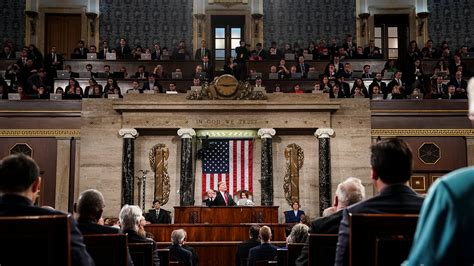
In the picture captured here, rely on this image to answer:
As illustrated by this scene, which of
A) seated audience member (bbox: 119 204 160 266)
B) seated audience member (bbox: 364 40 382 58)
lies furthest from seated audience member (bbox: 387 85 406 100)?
seated audience member (bbox: 119 204 160 266)

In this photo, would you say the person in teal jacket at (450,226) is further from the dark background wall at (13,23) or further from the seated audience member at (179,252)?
the dark background wall at (13,23)

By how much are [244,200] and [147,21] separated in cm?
947

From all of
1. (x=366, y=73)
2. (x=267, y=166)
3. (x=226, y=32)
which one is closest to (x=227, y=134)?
(x=267, y=166)

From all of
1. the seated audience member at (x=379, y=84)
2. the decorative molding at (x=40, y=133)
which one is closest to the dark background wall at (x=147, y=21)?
the decorative molding at (x=40, y=133)

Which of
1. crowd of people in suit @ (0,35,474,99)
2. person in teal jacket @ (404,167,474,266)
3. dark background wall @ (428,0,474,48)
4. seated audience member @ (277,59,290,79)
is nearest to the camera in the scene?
person in teal jacket @ (404,167,474,266)

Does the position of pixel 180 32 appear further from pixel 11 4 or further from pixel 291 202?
pixel 291 202

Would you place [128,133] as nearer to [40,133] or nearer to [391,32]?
[40,133]

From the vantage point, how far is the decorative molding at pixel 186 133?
590 inches

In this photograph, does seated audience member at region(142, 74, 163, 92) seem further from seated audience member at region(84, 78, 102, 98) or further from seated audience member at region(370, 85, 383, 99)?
seated audience member at region(370, 85, 383, 99)

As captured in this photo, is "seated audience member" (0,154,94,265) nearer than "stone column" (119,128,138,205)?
Yes

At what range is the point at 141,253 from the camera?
547cm

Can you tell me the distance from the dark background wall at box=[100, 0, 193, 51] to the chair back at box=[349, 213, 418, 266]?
1846 centimetres

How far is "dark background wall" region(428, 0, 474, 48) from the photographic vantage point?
21.1m

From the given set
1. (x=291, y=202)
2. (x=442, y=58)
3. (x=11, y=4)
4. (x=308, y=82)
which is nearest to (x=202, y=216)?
(x=291, y=202)
